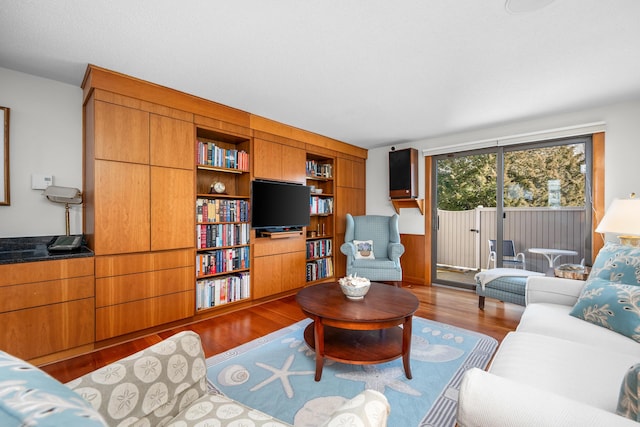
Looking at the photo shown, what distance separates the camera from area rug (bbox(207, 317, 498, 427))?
1540 mm

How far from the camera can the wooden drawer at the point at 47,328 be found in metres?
1.87

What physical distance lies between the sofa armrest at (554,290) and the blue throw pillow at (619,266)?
188mm

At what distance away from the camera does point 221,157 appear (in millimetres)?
3084

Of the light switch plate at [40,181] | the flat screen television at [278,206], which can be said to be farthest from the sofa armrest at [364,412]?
the light switch plate at [40,181]

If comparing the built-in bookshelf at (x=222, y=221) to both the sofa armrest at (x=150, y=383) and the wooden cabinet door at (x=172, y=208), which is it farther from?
the sofa armrest at (x=150, y=383)

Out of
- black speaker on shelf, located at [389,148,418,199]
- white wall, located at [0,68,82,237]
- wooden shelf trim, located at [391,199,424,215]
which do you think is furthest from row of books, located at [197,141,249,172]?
wooden shelf trim, located at [391,199,424,215]

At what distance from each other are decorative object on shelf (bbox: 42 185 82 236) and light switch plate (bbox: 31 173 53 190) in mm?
64

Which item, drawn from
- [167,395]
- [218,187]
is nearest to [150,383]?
[167,395]

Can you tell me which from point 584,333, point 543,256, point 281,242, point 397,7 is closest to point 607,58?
point 397,7

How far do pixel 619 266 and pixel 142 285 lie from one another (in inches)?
135

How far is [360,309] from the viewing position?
6.40 feet

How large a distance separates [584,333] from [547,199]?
2523 millimetres

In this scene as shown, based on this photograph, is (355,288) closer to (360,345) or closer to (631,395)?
(360,345)

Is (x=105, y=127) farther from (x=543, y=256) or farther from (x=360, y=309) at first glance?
(x=543, y=256)
